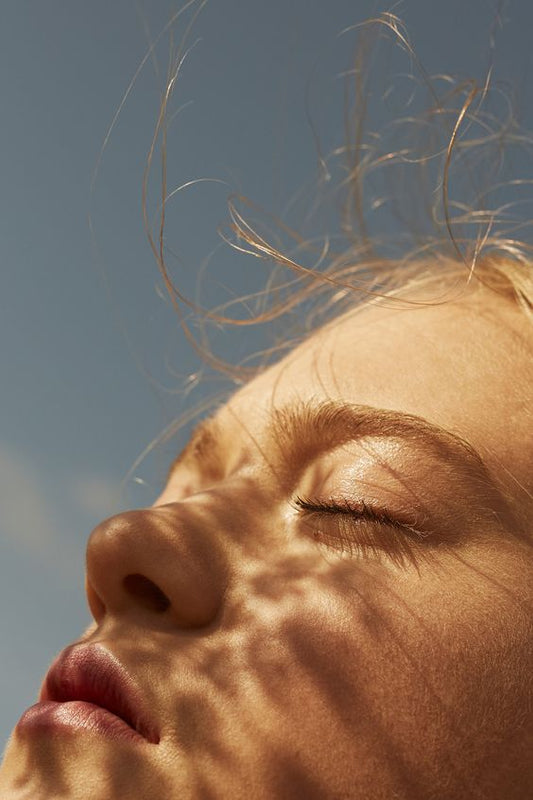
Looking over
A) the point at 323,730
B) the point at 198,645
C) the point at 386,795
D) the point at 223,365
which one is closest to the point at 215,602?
the point at 198,645

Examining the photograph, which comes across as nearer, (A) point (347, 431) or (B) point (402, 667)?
(B) point (402, 667)

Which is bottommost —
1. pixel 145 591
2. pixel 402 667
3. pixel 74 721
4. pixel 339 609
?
pixel 402 667

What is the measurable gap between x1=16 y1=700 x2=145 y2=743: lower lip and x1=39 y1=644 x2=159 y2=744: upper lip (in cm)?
2

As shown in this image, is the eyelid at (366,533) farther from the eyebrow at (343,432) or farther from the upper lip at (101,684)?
the upper lip at (101,684)

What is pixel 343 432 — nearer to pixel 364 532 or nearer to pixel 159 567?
pixel 364 532

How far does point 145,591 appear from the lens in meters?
2.18

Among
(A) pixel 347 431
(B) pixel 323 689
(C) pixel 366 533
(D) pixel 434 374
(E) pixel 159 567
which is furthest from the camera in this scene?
→ (D) pixel 434 374

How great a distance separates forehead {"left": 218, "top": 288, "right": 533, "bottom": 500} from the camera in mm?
2369

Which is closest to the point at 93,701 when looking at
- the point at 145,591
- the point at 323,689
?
the point at 145,591

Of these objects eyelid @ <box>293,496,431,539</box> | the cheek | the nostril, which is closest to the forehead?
eyelid @ <box>293,496,431,539</box>

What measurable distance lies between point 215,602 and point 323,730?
385 millimetres

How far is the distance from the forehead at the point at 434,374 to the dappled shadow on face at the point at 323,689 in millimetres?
371

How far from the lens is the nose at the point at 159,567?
6.83 feet

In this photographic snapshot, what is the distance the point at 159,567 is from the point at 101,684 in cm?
29
